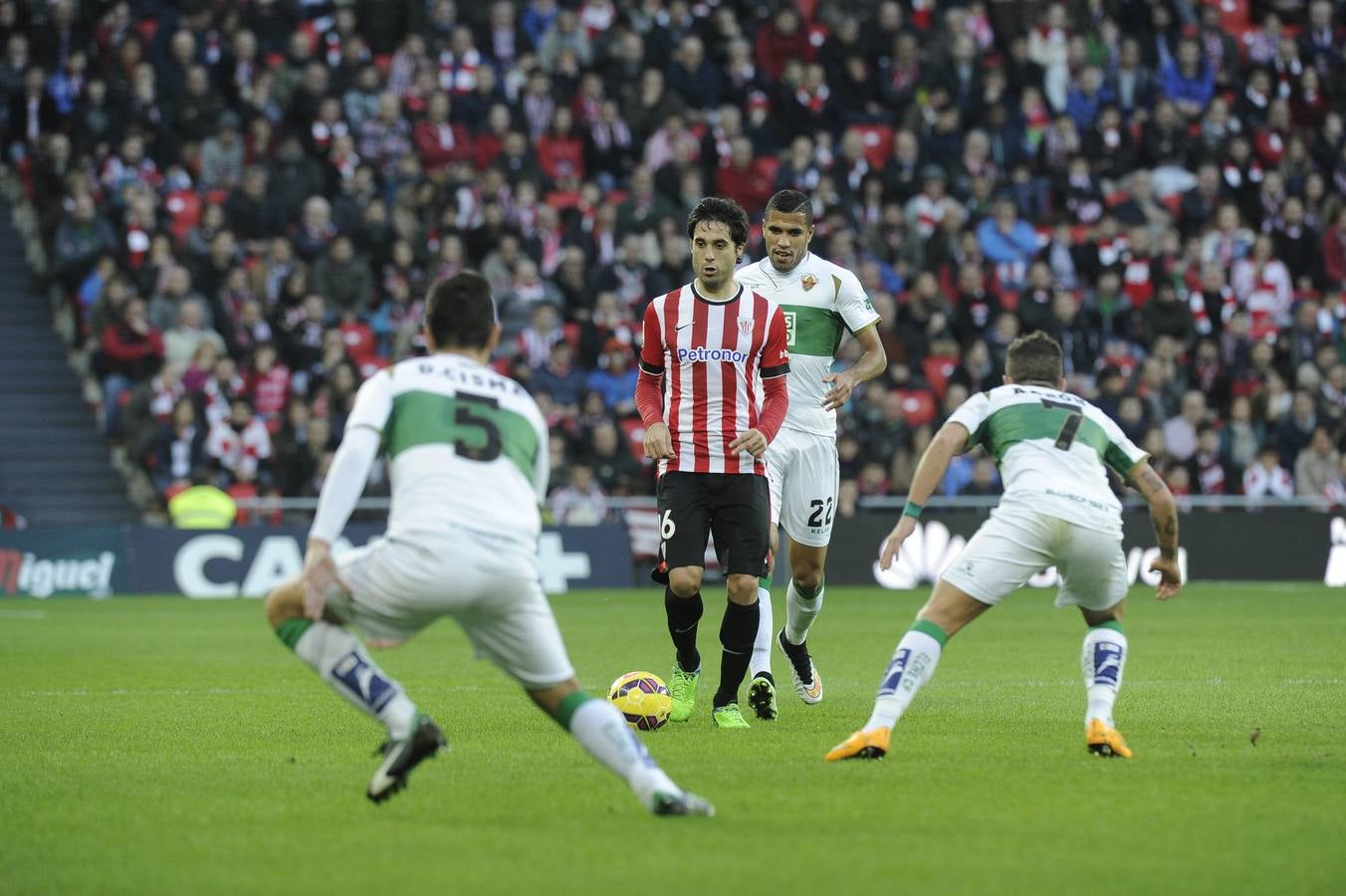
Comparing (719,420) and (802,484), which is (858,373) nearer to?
(802,484)

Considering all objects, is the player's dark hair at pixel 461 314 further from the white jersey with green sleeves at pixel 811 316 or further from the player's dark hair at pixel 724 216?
the white jersey with green sleeves at pixel 811 316

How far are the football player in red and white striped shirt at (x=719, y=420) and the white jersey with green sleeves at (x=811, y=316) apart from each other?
3.19ft

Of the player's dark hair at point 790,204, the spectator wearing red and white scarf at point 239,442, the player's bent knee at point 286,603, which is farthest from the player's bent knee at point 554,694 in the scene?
the spectator wearing red and white scarf at point 239,442

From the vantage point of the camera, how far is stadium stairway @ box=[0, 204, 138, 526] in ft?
72.9

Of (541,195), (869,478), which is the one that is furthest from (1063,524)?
(541,195)

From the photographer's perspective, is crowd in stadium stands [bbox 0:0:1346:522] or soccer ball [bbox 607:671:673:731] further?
crowd in stadium stands [bbox 0:0:1346:522]

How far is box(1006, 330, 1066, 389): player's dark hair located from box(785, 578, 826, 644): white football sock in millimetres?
2620

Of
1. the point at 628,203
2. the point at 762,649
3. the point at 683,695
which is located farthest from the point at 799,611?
the point at 628,203

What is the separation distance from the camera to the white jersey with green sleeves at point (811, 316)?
10359mm

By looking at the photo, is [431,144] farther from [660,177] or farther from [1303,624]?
[1303,624]

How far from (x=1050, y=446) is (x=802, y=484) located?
2675 millimetres

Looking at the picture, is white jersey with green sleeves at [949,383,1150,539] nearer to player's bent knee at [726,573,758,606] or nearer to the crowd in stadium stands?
player's bent knee at [726,573,758,606]

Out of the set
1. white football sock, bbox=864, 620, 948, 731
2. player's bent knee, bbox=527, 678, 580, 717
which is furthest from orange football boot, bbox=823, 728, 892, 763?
player's bent knee, bbox=527, 678, 580, 717

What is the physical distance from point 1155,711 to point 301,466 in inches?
517
